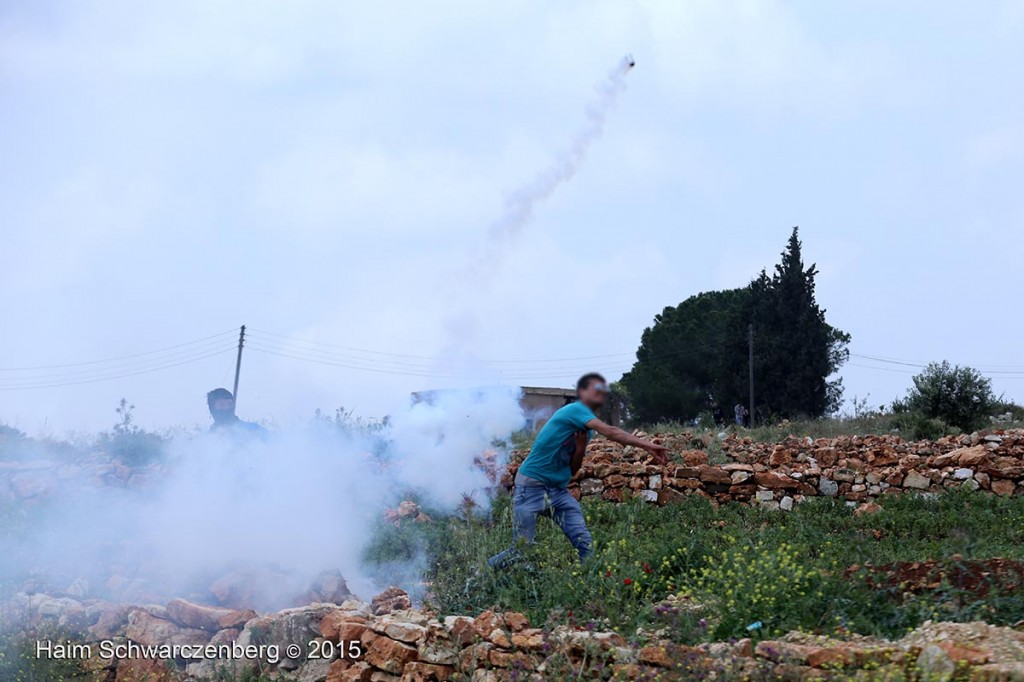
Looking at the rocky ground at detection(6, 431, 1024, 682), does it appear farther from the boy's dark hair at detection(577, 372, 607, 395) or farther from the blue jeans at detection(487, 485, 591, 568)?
the boy's dark hair at detection(577, 372, 607, 395)

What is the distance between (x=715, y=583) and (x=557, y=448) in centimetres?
175

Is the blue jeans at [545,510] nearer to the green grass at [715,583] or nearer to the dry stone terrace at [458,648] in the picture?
the green grass at [715,583]

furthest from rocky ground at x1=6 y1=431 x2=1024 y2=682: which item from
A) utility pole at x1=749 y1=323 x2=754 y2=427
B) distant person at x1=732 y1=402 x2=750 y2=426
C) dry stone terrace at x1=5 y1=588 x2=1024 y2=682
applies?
utility pole at x1=749 y1=323 x2=754 y2=427

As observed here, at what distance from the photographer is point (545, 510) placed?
7.89 metres

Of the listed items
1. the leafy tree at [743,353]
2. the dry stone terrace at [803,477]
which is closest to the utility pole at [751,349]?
the leafy tree at [743,353]

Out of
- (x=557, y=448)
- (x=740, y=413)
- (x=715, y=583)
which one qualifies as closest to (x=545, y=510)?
(x=557, y=448)

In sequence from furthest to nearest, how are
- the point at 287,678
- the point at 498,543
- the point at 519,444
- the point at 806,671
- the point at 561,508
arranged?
the point at 519,444 < the point at 498,543 < the point at 561,508 < the point at 287,678 < the point at 806,671

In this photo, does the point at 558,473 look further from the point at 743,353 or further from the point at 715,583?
the point at 743,353

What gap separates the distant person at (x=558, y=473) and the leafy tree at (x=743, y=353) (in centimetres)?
2477

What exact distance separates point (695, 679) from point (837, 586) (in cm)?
136

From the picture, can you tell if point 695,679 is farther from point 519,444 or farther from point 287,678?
point 519,444

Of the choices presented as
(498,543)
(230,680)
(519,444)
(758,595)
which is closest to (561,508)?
(498,543)

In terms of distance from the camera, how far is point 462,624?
21.1 ft

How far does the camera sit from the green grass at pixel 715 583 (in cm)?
579
